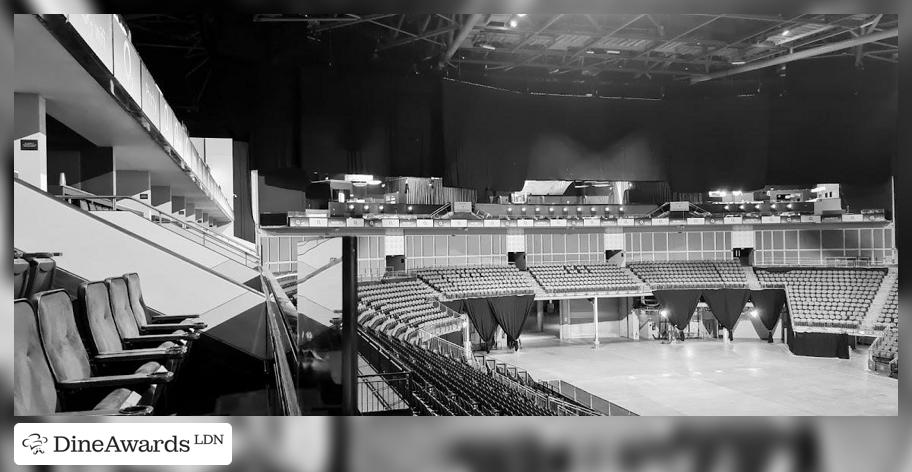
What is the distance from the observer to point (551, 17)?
14.8 meters

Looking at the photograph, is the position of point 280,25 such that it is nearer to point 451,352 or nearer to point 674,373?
point 451,352

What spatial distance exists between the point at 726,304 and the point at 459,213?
11.2 metres

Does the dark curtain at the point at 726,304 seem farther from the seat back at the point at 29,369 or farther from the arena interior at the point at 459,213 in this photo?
the seat back at the point at 29,369

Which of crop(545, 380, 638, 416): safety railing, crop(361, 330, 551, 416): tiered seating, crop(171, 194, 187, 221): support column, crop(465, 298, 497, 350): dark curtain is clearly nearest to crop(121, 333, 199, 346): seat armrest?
crop(361, 330, 551, 416): tiered seating

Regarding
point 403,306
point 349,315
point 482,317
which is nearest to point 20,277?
point 349,315

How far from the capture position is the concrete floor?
1329cm

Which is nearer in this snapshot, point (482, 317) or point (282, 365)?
point (282, 365)

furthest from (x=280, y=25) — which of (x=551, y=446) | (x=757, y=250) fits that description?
(x=757, y=250)

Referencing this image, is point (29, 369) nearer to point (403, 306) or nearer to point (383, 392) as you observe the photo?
point (383, 392)

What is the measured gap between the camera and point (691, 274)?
928 inches

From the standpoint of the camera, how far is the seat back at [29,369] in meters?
2.06

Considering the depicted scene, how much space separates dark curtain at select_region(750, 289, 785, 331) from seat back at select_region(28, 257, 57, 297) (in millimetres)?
24072

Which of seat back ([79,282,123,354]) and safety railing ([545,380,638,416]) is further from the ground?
seat back ([79,282,123,354])

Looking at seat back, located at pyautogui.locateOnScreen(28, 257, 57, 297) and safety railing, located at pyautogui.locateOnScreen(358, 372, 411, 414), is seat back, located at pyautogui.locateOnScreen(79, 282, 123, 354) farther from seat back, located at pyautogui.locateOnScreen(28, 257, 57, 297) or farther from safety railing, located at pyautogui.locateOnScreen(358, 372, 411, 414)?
safety railing, located at pyautogui.locateOnScreen(358, 372, 411, 414)
